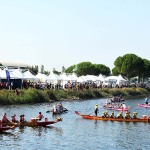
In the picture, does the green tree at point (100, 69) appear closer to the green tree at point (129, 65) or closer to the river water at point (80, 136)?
the green tree at point (129, 65)

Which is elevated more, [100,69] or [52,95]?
[100,69]

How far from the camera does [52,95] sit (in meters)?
80.1

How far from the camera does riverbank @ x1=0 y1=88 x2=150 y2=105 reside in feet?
225

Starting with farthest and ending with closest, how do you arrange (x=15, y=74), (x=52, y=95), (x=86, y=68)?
(x=86, y=68), (x=52, y=95), (x=15, y=74)

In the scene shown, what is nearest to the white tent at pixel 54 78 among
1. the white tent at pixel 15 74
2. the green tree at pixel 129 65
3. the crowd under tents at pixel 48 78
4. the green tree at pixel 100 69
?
the crowd under tents at pixel 48 78

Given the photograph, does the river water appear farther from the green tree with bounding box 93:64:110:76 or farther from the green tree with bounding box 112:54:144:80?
the green tree with bounding box 93:64:110:76

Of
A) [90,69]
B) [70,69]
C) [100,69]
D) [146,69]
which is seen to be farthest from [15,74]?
[70,69]

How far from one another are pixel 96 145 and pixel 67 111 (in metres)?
25.8

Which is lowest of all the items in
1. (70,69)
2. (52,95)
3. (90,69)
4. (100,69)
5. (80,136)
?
(80,136)

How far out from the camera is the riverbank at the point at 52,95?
68625 mm

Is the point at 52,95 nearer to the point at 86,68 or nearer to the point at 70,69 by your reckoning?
the point at 86,68

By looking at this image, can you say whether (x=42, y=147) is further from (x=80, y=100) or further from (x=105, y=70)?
(x=105, y=70)

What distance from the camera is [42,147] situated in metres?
37.2

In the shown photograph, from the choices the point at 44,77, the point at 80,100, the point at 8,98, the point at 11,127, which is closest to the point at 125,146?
the point at 11,127
